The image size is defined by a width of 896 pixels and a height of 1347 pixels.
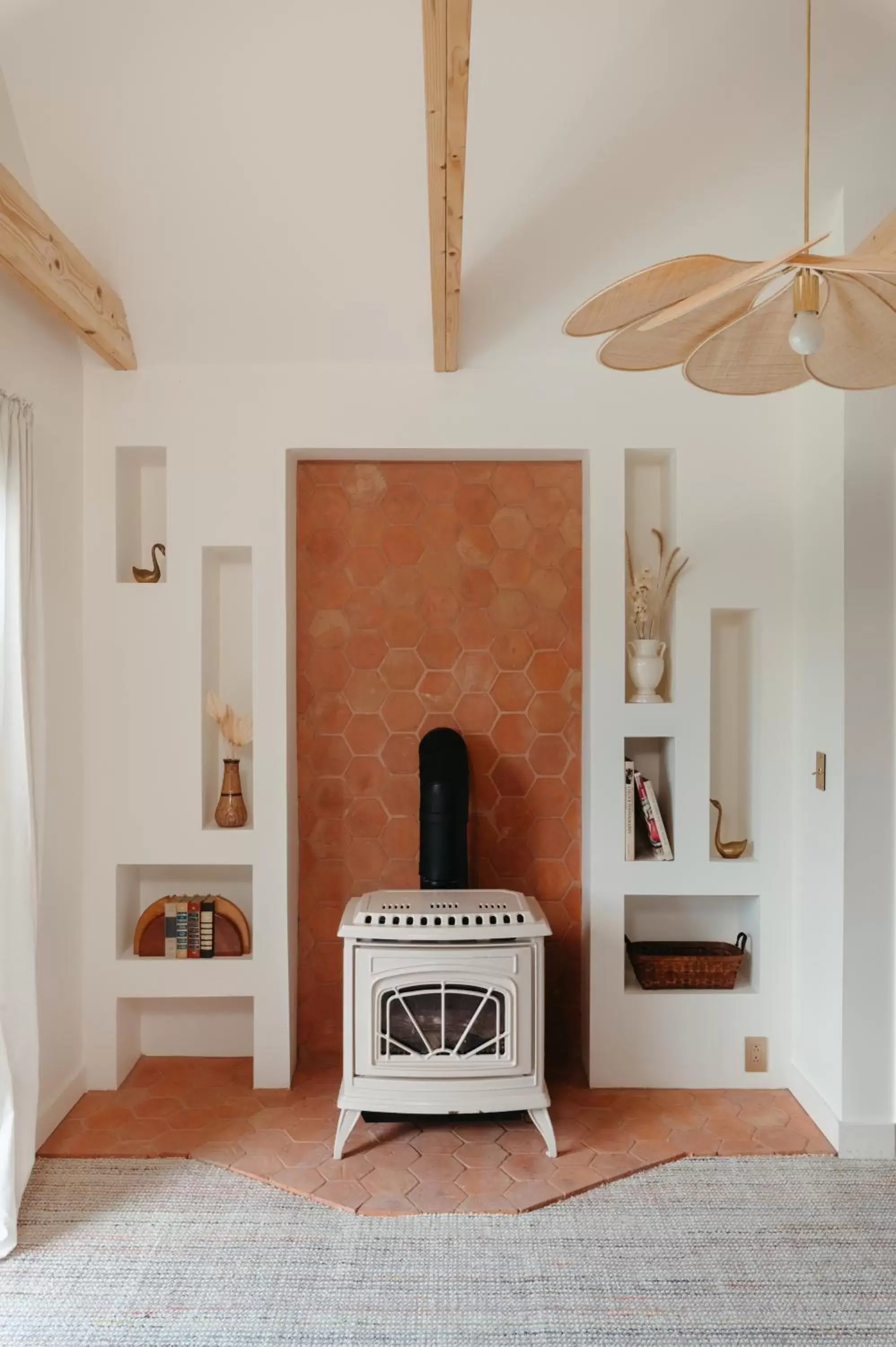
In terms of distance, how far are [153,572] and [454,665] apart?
114 cm

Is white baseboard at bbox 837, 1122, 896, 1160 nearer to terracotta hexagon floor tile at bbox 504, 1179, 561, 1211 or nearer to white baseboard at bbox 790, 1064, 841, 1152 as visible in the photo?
white baseboard at bbox 790, 1064, 841, 1152

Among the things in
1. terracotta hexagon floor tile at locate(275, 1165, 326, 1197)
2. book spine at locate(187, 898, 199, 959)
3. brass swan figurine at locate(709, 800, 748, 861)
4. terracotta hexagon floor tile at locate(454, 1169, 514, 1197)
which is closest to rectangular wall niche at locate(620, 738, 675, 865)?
brass swan figurine at locate(709, 800, 748, 861)

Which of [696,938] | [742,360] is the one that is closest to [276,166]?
[742,360]

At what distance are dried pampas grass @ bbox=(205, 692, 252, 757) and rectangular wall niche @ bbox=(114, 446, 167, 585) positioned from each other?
19.0 inches

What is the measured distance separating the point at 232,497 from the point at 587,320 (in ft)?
6.32

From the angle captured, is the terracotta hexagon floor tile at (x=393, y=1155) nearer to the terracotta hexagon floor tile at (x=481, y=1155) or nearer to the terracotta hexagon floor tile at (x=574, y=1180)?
the terracotta hexagon floor tile at (x=481, y=1155)

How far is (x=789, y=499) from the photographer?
3344mm

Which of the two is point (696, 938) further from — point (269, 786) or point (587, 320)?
point (587, 320)

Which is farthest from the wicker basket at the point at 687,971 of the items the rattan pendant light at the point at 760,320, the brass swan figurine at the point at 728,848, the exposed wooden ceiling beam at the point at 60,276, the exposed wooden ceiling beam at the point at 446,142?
the exposed wooden ceiling beam at the point at 60,276

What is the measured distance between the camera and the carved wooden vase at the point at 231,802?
3.42 meters

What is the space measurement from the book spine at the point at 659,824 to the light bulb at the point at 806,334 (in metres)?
2.00

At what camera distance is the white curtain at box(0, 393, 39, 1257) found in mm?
2619

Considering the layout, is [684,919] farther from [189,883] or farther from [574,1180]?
[189,883]

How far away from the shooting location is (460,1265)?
241 cm
